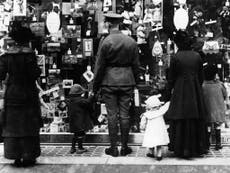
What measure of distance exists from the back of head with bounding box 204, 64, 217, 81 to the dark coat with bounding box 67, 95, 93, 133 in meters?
1.85

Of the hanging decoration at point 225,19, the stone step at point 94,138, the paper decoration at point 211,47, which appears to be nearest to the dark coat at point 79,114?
the stone step at point 94,138

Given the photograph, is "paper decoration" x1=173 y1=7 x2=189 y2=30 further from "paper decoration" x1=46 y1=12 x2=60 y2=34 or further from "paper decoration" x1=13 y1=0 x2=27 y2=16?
"paper decoration" x1=13 y1=0 x2=27 y2=16

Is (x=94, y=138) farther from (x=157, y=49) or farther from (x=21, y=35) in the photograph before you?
(x=21, y=35)

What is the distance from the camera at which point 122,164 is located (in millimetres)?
8086

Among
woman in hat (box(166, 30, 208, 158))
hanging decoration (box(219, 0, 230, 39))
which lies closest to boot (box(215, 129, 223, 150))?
woman in hat (box(166, 30, 208, 158))

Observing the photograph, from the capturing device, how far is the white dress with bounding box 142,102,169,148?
8.30 metres

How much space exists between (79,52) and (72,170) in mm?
2550

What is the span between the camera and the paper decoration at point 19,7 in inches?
385

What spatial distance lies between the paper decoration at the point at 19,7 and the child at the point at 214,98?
10.8 ft

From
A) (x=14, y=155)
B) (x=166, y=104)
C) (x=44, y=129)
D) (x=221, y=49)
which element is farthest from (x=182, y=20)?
(x=14, y=155)

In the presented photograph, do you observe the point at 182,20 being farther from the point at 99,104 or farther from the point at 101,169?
the point at 101,169

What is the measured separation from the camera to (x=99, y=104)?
971cm

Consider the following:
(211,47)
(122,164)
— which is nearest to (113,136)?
(122,164)

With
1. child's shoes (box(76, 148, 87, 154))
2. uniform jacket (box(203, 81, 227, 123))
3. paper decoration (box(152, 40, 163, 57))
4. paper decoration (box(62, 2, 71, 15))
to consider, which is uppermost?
paper decoration (box(62, 2, 71, 15))
